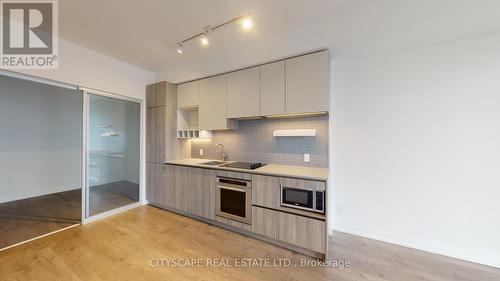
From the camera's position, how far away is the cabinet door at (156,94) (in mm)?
3547

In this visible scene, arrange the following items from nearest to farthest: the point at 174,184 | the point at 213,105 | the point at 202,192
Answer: the point at 202,192
the point at 213,105
the point at 174,184

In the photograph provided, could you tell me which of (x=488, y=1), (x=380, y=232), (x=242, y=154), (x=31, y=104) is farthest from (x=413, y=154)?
(x=31, y=104)

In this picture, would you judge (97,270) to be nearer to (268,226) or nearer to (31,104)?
(268,226)

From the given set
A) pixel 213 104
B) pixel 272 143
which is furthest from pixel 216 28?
pixel 272 143

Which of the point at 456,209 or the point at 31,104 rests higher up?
the point at 31,104

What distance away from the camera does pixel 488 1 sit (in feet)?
5.46

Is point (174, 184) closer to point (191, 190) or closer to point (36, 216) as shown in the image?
point (191, 190)

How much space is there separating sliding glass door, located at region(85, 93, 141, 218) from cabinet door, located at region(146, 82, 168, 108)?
0.94 ft

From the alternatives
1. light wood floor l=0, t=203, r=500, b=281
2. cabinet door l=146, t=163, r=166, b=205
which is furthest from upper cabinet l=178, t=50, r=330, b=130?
light wood floor l=0, t=203, r=500, b=281

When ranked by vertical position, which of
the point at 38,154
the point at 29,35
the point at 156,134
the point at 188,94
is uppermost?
the point at 29,35

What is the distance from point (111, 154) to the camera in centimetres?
351

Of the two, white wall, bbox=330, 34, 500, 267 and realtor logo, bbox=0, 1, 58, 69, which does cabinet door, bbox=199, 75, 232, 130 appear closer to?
white wall, bbox=330, 34, 500, 267

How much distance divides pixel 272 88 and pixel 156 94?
237 cm

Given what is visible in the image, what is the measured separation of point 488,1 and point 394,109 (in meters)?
1.16
